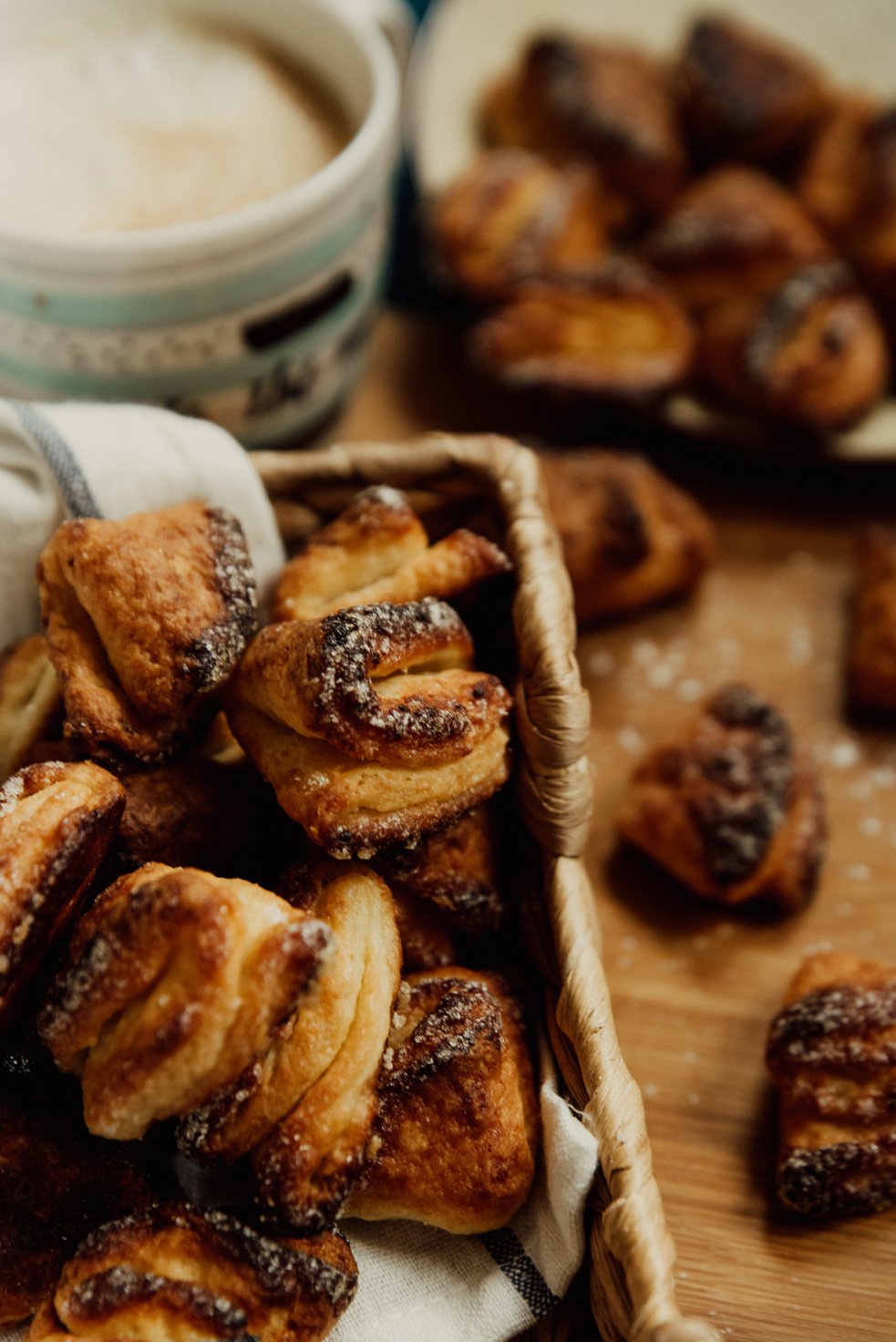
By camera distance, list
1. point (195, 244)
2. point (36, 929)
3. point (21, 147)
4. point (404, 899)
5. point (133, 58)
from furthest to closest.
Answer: point (133, 58) < point (21, 147) < point (195, 244) < point (404, 899) < point (36, 929)

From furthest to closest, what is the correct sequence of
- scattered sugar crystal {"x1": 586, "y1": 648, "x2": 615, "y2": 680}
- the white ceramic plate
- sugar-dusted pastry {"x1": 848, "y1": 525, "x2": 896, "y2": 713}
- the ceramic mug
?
the white ceramic plate → scattered sugar crystal {"x1": 586, "y1": 648, "x2": 615, "y2": 680} → sugar-dusted pastry {"x1": 848, "y1": 525, "x2": 896, "y2": 713} → the ceramic mug

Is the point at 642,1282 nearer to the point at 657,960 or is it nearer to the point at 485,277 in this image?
the point at 657,960

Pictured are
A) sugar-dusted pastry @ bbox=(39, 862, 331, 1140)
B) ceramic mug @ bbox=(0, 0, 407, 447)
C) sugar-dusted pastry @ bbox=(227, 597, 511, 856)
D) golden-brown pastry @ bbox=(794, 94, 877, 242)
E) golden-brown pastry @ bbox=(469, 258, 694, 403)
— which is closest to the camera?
sugar-dusted pastry @ bbox=(39, 862, 331, 1140)

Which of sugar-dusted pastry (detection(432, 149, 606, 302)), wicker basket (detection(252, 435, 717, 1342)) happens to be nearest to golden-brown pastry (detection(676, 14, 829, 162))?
sugar-dusted pastry (detection(432, 149, 606, 302))

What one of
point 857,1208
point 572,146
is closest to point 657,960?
point 857,1208

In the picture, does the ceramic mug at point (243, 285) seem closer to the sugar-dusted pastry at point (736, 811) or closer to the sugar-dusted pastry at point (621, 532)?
the sugar-dusted pastry at point (621, 532)

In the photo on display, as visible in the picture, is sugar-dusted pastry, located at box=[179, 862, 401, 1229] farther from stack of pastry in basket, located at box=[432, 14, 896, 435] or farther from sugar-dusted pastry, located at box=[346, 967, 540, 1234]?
stack of pastry in basket, located at box=[432, 14, 896, 435]

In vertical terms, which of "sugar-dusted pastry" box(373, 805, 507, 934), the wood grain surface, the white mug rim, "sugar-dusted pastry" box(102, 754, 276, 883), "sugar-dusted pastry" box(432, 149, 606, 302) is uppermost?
the white mug rim
